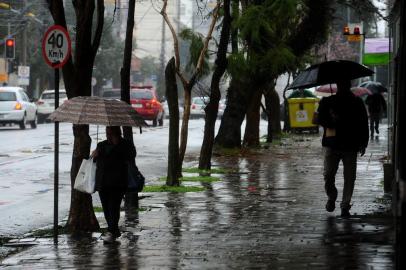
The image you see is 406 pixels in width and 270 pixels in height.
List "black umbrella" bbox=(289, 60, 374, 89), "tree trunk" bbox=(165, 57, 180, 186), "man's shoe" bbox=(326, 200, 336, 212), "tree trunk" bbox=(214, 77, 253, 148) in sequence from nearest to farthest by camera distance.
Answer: "man's shoe" bbox=(326, 200, 336, 212)
"black umbrella" bbox=(289, 60, 374, 89)
"tree trunk" bbox=(165, 57, 180, 186)
"tree trunk" bbox=(214, 77, 253, 148)

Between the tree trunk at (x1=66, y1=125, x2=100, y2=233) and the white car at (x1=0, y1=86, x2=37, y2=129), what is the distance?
101 feet

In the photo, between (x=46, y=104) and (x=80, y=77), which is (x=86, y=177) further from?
(x=46, y=104)

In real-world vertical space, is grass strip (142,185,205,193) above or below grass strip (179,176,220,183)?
below

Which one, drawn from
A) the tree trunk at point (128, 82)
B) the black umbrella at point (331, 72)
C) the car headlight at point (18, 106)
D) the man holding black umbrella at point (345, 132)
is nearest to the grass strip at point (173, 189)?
the tree trunk at point (128, 82)

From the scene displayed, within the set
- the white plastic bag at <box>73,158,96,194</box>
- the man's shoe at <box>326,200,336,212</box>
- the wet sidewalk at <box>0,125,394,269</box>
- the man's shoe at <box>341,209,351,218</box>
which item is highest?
the white plastic bag at <box>73,158,96,194</box>

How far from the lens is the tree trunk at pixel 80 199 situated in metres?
13.4

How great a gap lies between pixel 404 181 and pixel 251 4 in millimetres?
22456

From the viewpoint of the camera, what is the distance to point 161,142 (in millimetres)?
35969

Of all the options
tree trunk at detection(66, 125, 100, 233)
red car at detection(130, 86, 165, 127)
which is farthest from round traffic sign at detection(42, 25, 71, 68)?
red car at detection(130, 86, 165, 127)

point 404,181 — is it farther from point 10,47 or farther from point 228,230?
point 10,47

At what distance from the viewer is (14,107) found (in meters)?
43.8

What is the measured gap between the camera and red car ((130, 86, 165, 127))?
4838 cm

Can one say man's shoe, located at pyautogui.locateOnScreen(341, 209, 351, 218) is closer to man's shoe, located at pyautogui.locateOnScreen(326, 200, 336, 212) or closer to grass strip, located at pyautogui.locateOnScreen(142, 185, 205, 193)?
man's shoe, located at pyautogui.locateOnScreen(326, 200, 336, 212)

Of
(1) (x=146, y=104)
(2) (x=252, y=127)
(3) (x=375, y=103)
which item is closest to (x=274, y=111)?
(3) (x=375, y=103)
